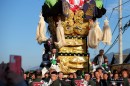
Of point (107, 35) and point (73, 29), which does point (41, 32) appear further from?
point (107, 35)

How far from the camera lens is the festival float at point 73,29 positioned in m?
10.7

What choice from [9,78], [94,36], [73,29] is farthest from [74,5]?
[9,78]

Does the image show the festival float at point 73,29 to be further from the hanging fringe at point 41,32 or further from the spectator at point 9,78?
the spectator at point 9,78

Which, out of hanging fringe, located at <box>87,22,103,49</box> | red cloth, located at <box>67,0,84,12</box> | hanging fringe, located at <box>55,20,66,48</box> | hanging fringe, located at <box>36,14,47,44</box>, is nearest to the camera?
hanging fringe, located at <box>55,20,66,48</box>

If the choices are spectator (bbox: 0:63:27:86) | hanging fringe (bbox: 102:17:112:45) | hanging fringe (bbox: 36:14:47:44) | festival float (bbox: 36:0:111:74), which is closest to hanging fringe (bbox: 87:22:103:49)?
festival float (bbox: 36:0:111:74)

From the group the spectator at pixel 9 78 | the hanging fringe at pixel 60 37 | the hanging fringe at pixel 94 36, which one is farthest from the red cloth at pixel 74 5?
the spectator at pixel 9 78

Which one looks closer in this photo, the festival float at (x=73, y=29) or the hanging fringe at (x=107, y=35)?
the festival float at (x=73, y=29)

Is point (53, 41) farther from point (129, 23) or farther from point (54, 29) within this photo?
point (129, 23)

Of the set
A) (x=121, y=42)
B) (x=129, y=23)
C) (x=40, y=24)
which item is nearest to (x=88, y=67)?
(x=40, y=24)

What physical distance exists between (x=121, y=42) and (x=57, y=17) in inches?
420

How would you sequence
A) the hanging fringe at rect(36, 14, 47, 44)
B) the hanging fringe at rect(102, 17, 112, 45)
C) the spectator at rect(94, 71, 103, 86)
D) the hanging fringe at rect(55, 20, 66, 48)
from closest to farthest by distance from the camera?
the spectator at rect(94, 71, 103, 86)
the hanging fringe at rect(55, 20, 66, 48)
the hanging fringe at rect(102, 17, 112, 45)
the hanging fringe at rect(36, 14, 47, 44)

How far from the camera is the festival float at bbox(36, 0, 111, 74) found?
10711 millimetres

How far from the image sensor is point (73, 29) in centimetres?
1095

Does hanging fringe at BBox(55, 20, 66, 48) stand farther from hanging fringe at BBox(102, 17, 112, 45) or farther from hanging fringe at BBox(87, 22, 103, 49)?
hanging fringe at BBox(102, 17, 112, 45)
